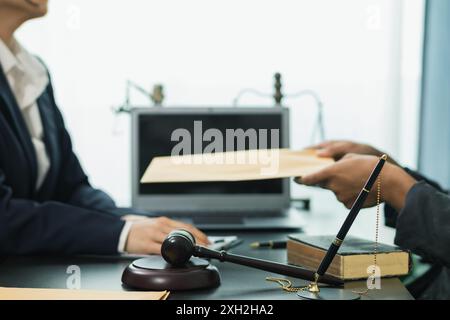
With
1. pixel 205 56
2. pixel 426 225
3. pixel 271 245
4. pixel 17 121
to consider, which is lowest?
pixel 271 245

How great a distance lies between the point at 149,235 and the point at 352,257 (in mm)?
350

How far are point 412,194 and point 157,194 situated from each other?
3.31 feet

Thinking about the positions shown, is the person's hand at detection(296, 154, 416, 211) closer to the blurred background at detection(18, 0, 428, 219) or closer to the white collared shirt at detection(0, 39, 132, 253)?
the white collared shirt at detection(0, 39, 132, 253)

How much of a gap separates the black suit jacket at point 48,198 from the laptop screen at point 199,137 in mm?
365

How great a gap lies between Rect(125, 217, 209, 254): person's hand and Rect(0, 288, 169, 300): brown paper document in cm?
26

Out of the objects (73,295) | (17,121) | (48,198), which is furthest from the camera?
(48,198)

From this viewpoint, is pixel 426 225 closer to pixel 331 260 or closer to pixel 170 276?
pixel 331 260

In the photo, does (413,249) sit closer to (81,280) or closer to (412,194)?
(412,194)

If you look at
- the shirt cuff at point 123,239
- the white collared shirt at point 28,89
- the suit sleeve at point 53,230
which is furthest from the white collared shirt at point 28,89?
the shirt cuff at point 123,239

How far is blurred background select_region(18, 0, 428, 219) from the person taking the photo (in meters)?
2.65

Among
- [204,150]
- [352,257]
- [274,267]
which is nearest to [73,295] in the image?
[274,267]

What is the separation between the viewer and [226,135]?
1.87 metres

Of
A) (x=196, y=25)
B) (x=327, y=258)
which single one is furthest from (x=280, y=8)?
(x=327, y=258)

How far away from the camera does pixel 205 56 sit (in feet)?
8.75
